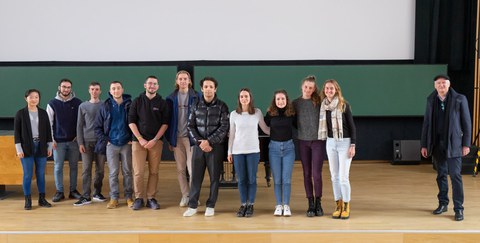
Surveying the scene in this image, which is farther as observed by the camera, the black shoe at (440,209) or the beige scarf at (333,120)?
the black shoe at (440,209)

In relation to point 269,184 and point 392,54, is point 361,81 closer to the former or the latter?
point 392,54

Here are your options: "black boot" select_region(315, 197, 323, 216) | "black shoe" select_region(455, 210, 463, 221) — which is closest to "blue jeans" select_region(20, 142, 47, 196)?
"black boot" select_region(315, 197, 323, 216)

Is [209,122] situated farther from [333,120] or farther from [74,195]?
[74,195]

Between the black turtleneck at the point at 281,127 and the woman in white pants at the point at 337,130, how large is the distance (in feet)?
0.90

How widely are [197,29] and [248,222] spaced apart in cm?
443

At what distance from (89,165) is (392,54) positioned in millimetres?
5077

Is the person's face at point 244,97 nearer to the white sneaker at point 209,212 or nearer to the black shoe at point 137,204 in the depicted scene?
the white sneaker at point 209,212

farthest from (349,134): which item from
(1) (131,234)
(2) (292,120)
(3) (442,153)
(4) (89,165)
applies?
(4) (89,165)

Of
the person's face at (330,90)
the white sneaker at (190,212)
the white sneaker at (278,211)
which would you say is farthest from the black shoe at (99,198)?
the person's face at (330,90)

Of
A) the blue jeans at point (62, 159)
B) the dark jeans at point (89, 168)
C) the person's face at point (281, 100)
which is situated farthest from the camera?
the blue jeans at point (62, 159)

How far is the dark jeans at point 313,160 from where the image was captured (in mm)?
5227

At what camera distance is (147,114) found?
546cm

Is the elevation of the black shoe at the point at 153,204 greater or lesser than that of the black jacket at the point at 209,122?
lesser

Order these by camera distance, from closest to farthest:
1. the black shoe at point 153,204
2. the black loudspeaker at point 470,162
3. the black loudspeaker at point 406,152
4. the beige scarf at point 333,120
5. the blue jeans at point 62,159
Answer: the beige scarf at point 333,120 < the black shoe at point 153,204 < the blue jeans at point 62,159 < the black loudspeaker at point 470,162 < the black loudspeaker at point 406,152
